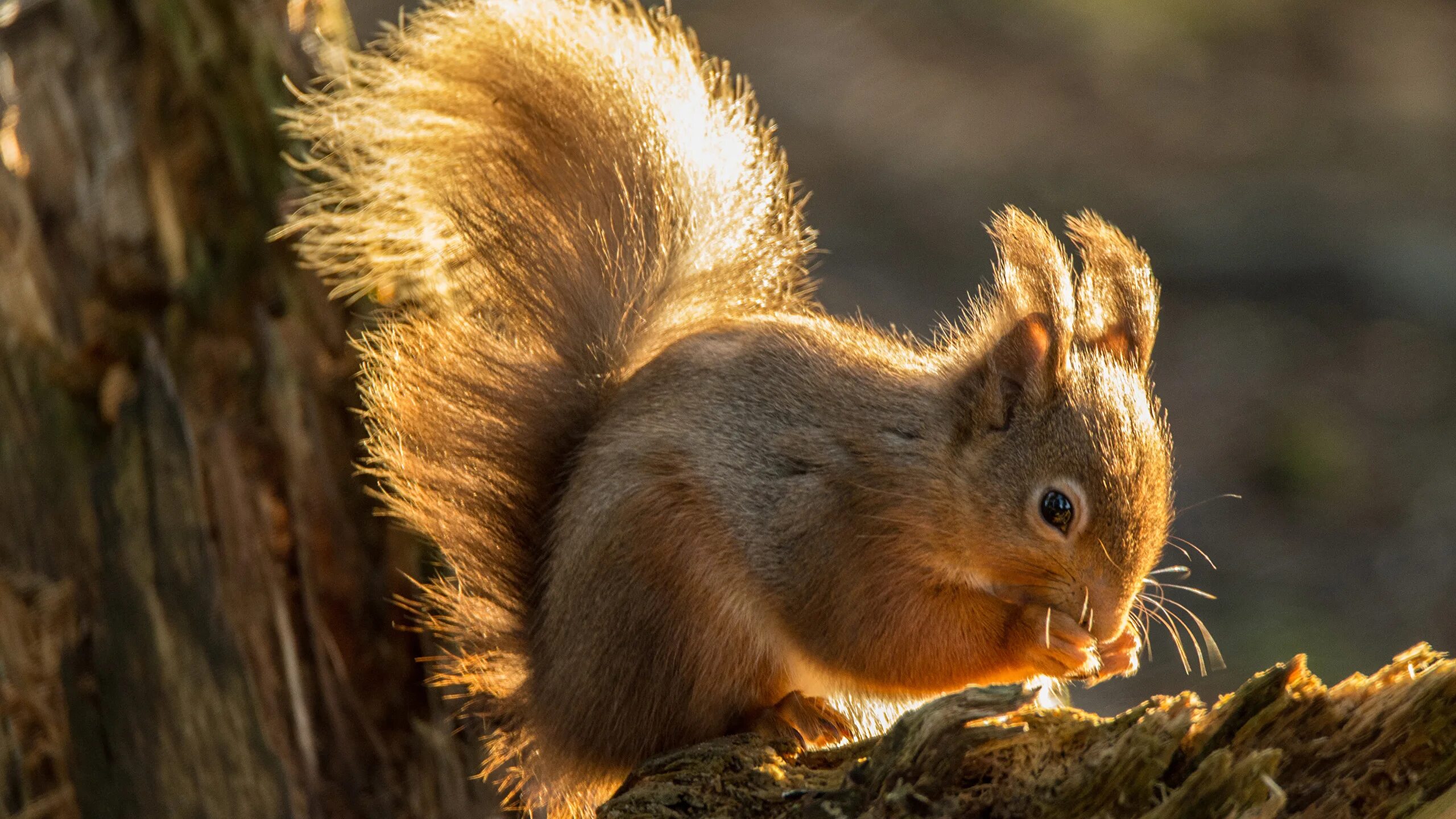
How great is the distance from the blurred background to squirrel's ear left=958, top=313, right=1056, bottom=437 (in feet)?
2.44

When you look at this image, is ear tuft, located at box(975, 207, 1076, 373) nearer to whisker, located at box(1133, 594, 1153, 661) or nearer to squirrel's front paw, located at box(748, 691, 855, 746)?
whisker, located at box(1133, 594, 1153, 661)

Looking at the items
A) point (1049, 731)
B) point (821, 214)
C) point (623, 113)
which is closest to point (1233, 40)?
point (821, 214)

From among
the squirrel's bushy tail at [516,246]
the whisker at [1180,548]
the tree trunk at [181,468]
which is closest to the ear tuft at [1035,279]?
the whisker at [1180,548]

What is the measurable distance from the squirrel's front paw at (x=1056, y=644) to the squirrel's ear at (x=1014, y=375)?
299 mm

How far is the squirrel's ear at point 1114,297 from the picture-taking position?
2117mm

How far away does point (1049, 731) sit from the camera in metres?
1.74

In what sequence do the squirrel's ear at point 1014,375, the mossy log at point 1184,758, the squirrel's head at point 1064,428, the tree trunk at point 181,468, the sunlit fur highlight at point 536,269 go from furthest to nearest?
1. the tree trunk at point 181,468
2. the sunlit fur highlight at point 536,269
3. the squirrel's ear at point 1014,375
4. the squirrel's head at point 1064,428
5. the mossy log at point 1184,758

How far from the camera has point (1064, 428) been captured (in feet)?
6.55

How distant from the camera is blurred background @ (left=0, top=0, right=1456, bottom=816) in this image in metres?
2.49

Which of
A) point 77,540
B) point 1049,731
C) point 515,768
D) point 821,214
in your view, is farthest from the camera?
point 821,214

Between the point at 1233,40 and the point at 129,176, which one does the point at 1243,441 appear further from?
the point at 129,176

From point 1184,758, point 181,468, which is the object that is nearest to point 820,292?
point 181,468

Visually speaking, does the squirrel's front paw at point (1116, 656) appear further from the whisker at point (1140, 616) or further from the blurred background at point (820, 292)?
the blurred background at point (820, 292)

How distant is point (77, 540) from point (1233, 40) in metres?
8.07
